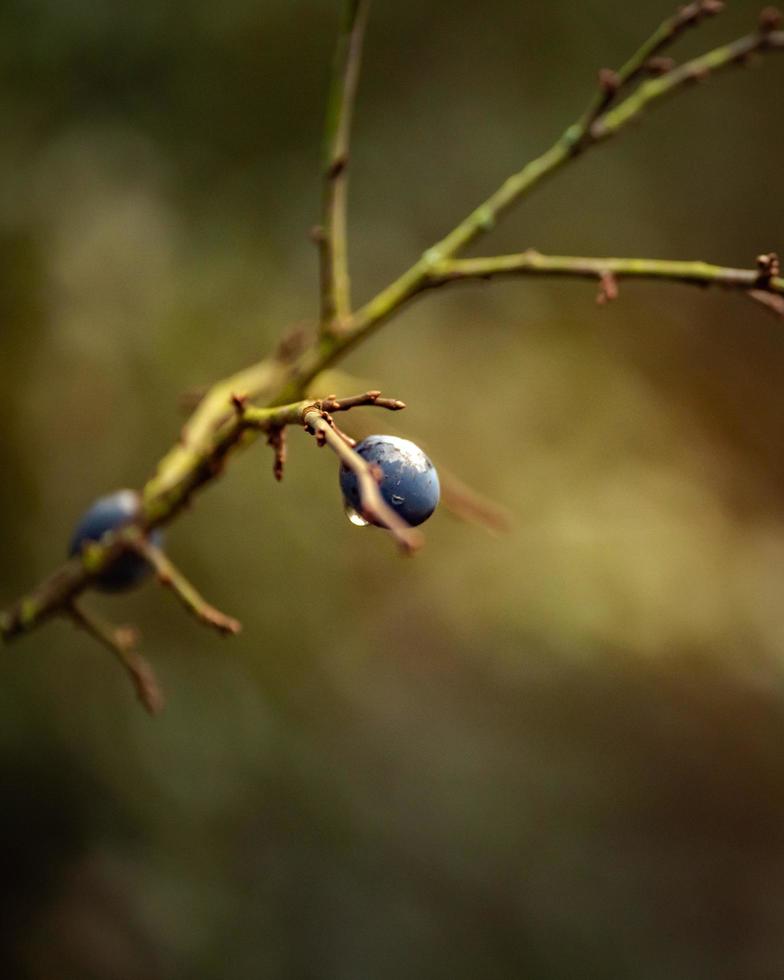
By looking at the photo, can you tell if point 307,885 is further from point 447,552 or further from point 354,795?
point 447,552

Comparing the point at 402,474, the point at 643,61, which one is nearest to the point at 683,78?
the point at 643,61

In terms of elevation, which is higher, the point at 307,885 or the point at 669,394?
the point at 669,394

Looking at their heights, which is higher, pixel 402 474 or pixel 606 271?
pixel 606 271

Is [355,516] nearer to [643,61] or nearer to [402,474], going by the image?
[402,474]

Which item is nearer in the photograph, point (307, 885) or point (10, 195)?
point (10, 195)

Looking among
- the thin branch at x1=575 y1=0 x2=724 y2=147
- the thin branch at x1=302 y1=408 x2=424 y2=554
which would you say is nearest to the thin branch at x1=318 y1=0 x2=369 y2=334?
the thin branch at x1=575 y1=0 x2=724 y2=147

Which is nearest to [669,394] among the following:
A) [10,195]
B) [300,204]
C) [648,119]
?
[648,119]

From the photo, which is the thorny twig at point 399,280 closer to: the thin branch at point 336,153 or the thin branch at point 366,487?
the thin branch at point 336,153
